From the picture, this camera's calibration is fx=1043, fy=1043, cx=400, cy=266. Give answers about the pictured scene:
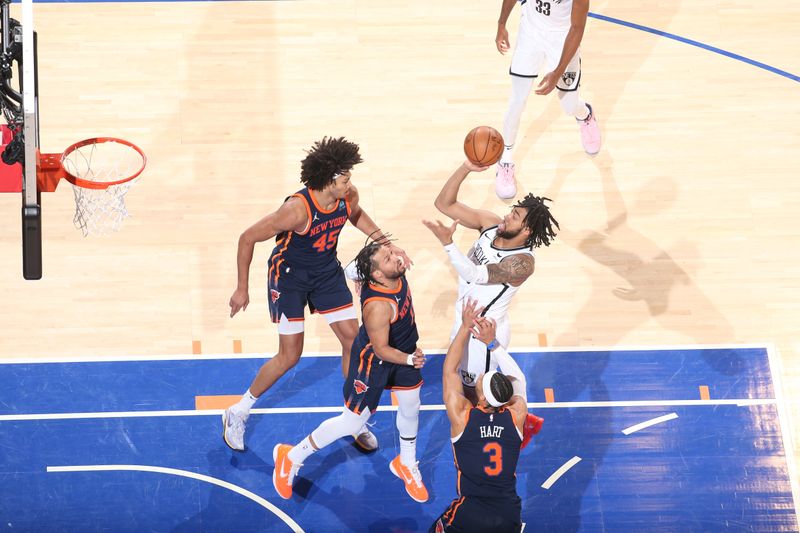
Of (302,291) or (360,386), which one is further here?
(302,291)

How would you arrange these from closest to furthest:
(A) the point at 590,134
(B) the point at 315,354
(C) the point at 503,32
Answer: (B) the point at 315,354, (C) the point at 503,32, (A) the point at 590,134

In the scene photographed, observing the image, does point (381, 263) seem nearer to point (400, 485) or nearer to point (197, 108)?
point (400, 485)

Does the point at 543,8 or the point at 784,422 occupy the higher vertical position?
the point at 543,8

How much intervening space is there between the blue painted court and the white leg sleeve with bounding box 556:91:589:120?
2.32 m

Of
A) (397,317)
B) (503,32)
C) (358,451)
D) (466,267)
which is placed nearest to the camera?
(397,317)

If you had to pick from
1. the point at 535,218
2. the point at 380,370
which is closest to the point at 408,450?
the point at 380,370

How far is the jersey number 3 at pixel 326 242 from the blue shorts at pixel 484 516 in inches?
79.4

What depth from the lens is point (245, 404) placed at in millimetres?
7879

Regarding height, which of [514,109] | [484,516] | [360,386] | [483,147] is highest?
[514,109]

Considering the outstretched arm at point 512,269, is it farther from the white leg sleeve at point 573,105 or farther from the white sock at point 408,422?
the white leg sleeve at point 573,105

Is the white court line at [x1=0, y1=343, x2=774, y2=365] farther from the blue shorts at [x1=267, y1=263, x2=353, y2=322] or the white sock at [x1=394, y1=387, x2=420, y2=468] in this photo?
the white sock at [x1=394, y1=387, x2=420, y2=468]

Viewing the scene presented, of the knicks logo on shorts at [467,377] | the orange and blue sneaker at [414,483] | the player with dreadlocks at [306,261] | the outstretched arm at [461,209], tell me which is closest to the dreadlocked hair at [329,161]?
the player with dreadlocks at [306,261]

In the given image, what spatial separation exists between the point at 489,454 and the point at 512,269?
52.8 inches

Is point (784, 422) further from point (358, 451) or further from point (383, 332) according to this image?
point (383, 332)
